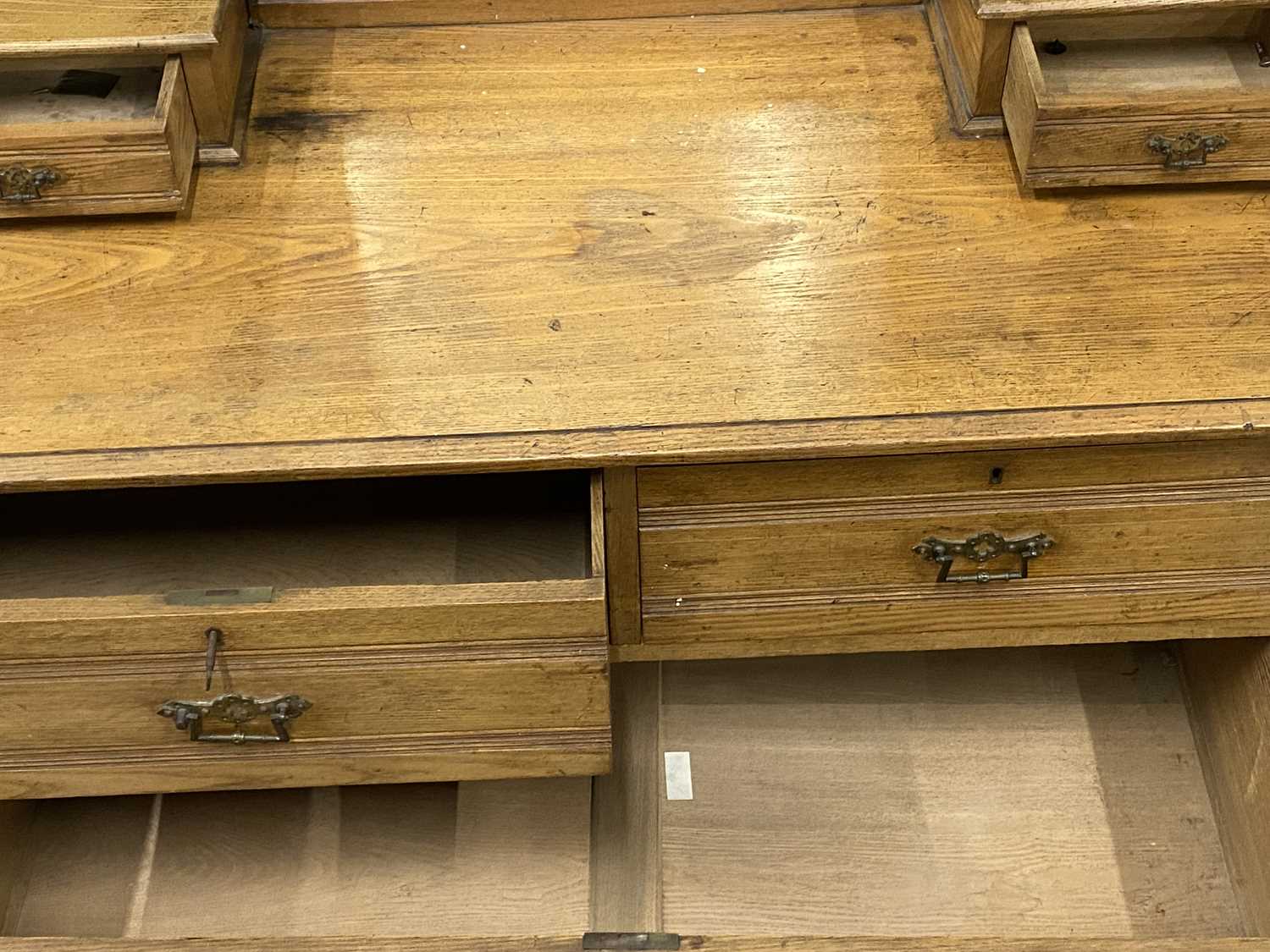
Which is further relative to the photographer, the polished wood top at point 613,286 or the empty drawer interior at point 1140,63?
the empty drawer interior at point 1140,63

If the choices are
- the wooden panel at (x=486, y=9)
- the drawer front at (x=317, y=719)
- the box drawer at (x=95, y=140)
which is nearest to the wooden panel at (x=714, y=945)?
the drawer front at (x=317, y=719)

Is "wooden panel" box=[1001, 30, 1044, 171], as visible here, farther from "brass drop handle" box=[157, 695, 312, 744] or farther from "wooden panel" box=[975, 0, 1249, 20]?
"brass drop handle" box=[157, 695, 312, 744]

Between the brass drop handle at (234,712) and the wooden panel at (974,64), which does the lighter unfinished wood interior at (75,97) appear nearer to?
the brass drop handle at (234,712)

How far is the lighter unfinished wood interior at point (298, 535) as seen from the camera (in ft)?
3.67

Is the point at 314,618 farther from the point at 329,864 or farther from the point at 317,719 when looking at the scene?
the point at 329,864

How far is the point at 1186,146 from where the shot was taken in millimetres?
1085

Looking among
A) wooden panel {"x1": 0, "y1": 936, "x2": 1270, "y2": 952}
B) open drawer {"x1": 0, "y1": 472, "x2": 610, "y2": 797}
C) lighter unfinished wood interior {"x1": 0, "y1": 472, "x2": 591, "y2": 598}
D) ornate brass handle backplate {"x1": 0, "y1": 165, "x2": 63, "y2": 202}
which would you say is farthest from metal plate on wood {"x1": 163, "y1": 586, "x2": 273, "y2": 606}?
ornate brass handle backplate {"x1": 0, "y1": 165, "x2": 63, "y2": 202}

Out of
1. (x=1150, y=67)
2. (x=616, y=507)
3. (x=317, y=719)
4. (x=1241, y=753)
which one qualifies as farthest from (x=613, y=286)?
(x=1241, y=753)

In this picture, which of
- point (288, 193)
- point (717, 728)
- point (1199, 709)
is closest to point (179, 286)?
point (288, 193)

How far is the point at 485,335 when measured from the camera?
1026 mm

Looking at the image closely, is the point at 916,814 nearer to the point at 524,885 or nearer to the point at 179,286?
the point at 524,885

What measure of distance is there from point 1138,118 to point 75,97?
898mm

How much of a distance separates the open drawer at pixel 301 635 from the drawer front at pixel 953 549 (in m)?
0.10

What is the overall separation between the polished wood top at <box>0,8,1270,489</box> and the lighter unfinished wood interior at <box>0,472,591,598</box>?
19cm
